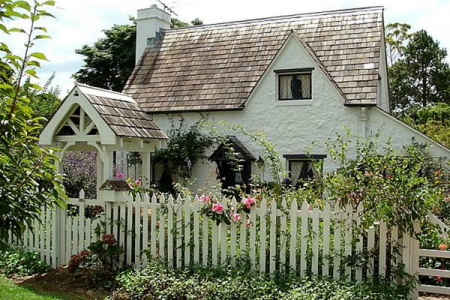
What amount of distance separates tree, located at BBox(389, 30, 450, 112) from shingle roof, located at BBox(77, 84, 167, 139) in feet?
108

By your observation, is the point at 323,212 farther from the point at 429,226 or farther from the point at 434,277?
the point at 434,277

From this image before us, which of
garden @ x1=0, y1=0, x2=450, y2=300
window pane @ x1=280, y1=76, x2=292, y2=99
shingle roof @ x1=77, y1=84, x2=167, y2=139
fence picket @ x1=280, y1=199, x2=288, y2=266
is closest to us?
garden @ x1=0, y1=0, x2=450, y2=300

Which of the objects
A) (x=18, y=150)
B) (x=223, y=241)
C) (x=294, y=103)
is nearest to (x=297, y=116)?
(x=294, y=103)

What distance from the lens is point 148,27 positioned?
1933cm

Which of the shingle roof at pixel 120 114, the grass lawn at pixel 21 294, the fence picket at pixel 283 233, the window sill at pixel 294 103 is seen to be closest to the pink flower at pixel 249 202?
the fence picket at pixel 283 233

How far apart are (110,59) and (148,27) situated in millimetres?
10940

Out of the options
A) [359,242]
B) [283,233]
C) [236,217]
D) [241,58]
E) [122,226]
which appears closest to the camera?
[359,242]

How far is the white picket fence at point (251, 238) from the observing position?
20.8 feet

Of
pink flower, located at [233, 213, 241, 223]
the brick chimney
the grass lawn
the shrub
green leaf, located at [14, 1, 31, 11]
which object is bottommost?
the grass lawn

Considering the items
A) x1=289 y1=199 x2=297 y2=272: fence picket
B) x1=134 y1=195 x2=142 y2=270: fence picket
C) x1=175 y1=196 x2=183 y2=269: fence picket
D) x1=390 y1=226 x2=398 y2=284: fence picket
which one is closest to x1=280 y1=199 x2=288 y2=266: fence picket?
x1=289 y1=199 x2=297 y2=272: fence picket

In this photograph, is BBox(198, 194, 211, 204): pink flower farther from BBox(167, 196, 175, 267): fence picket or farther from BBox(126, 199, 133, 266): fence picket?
BBox(126, 199, 133, 266): fence picket

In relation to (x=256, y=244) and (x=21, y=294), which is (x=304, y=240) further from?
(x=21, y=294)

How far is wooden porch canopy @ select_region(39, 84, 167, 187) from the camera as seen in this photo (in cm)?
820

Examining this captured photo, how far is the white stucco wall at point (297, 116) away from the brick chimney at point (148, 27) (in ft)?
16.8
